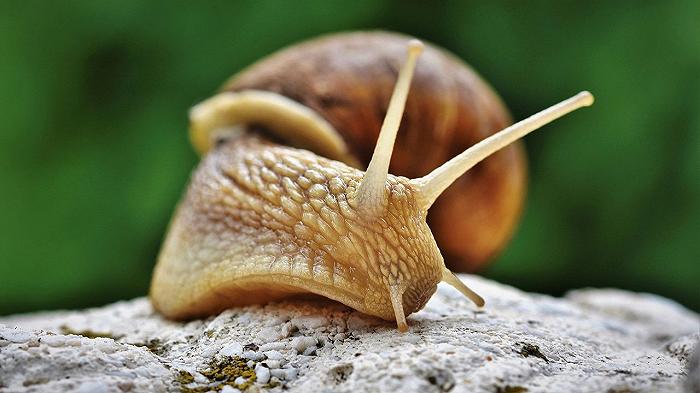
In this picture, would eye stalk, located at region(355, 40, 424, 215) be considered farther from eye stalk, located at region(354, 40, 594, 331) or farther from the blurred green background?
the blurred green background

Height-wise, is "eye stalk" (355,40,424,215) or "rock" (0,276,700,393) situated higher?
"eye stalk" (355,40,424,215)

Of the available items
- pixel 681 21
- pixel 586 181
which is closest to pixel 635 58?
pixel 681 21

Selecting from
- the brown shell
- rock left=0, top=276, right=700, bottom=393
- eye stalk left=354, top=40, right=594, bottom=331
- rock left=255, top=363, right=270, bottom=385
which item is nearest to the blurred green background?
the brown shell

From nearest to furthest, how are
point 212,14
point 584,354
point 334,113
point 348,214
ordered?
point 584,354 < point 348,214 < point 334,113 < point 212,14

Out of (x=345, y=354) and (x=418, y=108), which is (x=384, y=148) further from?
(x=418, y=108)

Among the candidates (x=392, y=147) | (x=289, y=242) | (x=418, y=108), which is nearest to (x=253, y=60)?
(x=418, y=108)

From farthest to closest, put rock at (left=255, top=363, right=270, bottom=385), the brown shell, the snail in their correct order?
the brown shell → the snail → rock at (left=255, top=363, right=270, bottom=385)

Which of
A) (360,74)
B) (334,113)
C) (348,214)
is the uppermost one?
(360,74)

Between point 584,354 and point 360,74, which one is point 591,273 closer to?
point 360,74

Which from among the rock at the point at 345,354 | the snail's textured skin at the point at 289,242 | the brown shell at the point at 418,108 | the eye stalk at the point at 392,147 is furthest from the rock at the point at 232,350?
the brown shell at the point at 418,108
